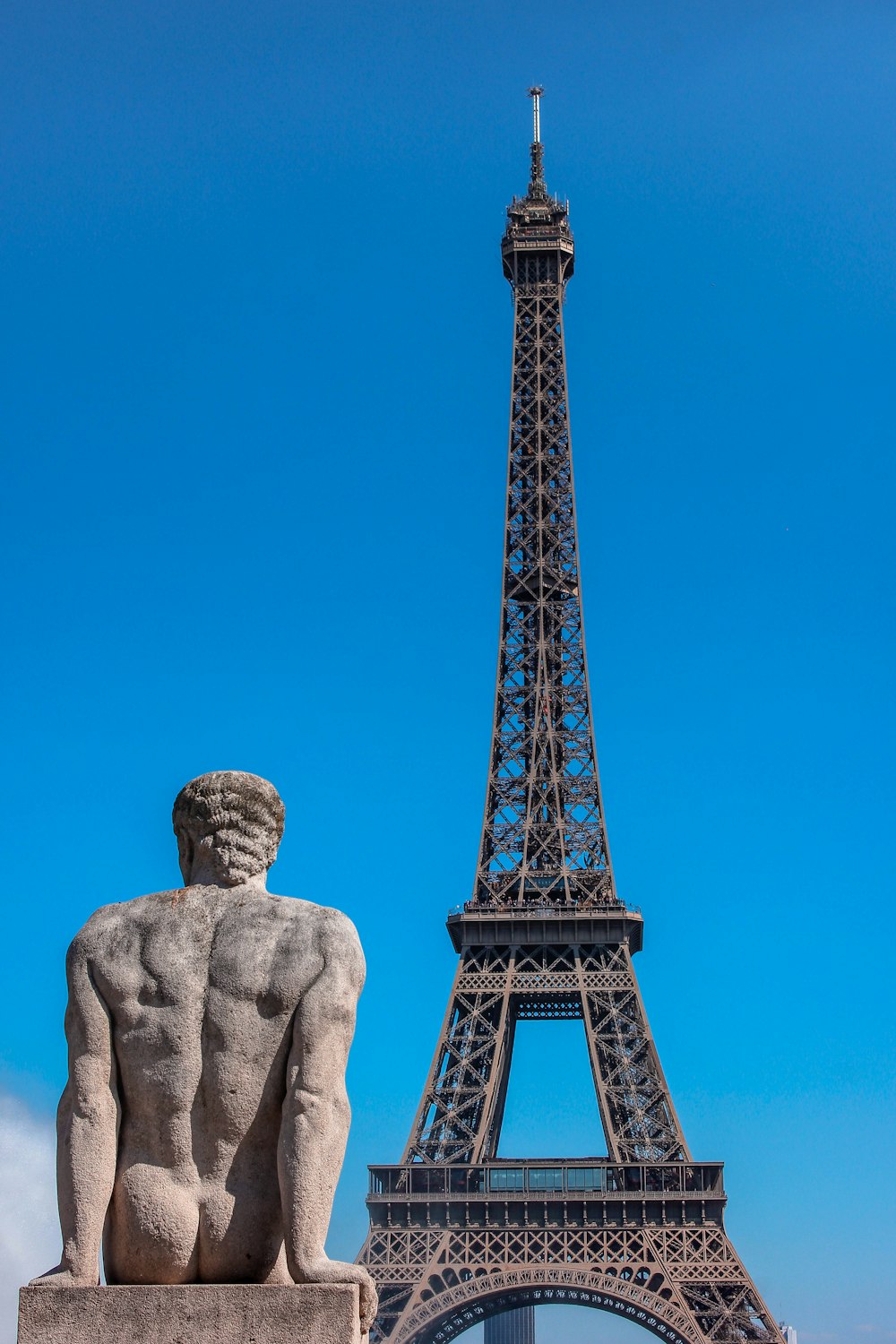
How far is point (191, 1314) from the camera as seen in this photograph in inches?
281

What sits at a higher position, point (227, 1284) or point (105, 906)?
point (105, 906)

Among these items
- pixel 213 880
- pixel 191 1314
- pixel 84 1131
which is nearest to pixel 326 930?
pixel 213 880

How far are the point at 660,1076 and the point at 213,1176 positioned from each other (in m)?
64.7

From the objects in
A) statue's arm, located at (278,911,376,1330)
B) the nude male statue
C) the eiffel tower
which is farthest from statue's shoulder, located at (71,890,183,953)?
the eiffel tower

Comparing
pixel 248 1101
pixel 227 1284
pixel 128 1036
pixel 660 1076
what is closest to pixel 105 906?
pixel 128 1036

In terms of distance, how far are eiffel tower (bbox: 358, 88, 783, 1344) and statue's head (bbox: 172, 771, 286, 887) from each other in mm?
56914

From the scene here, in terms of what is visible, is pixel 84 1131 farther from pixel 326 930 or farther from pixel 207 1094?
pixel 326 930

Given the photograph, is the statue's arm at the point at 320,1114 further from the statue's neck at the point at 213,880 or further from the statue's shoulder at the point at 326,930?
the statue's neck at the point at 213,880

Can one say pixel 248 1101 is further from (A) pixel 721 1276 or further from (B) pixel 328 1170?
(A) pixel 721 1276

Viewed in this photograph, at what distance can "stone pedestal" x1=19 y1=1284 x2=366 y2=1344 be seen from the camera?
7.03m

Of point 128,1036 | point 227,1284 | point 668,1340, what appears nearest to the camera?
point 227,1284

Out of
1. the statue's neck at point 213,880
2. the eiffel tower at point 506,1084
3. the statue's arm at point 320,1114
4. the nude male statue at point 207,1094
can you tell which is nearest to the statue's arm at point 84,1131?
the nude male statue at point 207,1094

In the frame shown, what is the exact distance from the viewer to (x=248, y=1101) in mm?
7426

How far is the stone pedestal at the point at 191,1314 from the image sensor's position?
703 centimetres
